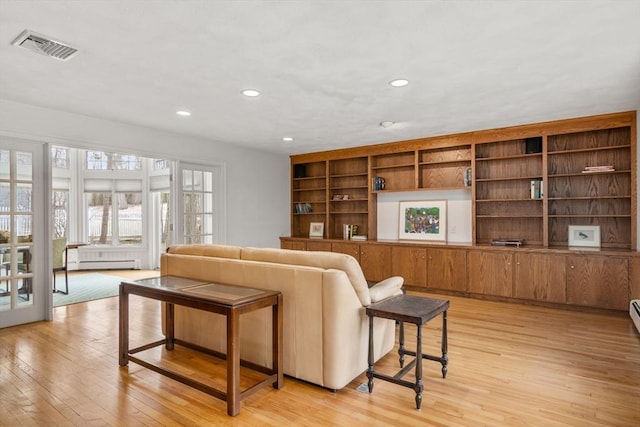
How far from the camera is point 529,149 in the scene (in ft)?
16.5

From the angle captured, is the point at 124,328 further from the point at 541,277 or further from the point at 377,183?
the point at 541,277

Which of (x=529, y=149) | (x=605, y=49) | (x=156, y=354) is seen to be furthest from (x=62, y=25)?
(x=529, y=149)

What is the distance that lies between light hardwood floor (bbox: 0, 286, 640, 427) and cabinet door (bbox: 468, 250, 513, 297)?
1147mm

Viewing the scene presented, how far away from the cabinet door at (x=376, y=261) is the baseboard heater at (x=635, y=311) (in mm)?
2912

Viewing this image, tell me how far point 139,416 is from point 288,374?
0.96 meters

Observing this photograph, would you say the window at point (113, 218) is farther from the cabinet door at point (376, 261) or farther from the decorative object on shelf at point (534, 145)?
the decorative object on shelf at point (534, 145)

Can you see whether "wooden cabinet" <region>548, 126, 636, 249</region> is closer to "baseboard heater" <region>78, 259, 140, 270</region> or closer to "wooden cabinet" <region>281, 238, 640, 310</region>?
"wooden cabinet" <region>281, 238, 640, 310</region>

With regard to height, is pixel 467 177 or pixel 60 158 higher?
pixel 60 158

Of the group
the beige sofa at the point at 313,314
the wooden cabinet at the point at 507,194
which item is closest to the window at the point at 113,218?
the beige sofa at the point at 313,314

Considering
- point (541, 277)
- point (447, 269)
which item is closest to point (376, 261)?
point (447, 269)

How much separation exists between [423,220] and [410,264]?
787 mm

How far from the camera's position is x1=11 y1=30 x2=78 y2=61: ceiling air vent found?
96.3 inches

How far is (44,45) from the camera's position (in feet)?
8.45

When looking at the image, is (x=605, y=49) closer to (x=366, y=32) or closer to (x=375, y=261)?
(x=366, y=32)
